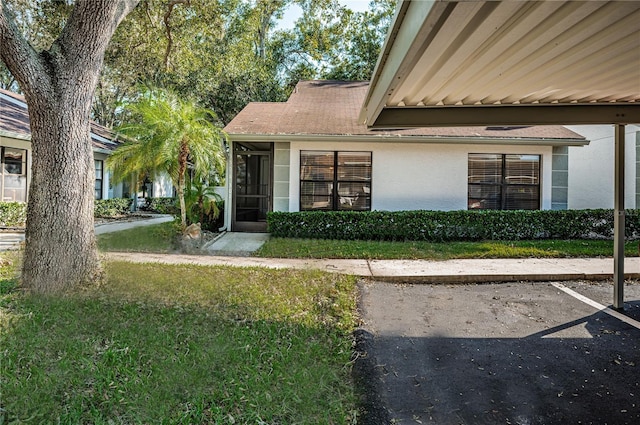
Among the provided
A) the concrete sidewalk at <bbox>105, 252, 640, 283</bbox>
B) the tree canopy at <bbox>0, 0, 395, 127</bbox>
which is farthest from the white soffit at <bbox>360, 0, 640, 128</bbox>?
the tree canopy at <bbox>0, 0, 395, 127</bbox>

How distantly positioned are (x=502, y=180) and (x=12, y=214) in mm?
14944

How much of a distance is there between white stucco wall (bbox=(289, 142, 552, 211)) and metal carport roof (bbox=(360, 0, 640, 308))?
614cm

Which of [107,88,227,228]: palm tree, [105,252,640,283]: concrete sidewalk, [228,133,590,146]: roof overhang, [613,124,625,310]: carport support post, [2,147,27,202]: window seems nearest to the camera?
[613,124,625,310]: carport support post

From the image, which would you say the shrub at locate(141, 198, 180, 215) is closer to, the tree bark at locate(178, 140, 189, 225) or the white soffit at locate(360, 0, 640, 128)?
the tree bark at locate(178, 140, 189, 225)

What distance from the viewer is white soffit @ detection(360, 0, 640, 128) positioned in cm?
255

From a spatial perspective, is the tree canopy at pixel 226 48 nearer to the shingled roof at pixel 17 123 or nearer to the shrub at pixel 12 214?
the shingled roof at pixel 17 123

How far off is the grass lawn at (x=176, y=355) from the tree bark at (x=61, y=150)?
417 mm

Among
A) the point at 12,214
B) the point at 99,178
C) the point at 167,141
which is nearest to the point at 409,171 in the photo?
the point at 167,141

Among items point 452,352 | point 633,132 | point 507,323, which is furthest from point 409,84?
point 633,132

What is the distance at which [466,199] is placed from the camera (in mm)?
11172

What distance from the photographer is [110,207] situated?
52.4 ft

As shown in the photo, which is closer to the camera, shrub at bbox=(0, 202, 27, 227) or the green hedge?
the green hedge

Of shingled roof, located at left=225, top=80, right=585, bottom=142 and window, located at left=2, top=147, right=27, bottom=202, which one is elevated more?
shingled roof, located at left=225, top=80, right=585, bottom=142

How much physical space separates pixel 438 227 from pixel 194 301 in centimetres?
696
